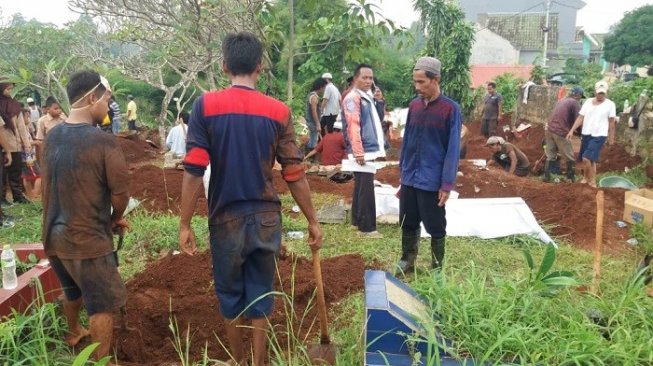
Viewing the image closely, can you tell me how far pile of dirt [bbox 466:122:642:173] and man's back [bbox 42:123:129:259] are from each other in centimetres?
951

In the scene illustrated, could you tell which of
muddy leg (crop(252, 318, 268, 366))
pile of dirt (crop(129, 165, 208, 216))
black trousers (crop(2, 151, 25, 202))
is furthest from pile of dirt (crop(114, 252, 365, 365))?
black trousers (crop(2, 151, 25, 202))

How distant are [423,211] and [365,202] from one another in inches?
53.7

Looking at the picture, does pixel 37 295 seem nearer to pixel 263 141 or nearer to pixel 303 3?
pixel 263 141

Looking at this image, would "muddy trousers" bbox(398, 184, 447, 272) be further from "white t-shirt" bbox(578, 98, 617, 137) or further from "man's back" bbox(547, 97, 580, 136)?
"man's back" bbox(547, 97, 580, 136)

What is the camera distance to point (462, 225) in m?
5.94

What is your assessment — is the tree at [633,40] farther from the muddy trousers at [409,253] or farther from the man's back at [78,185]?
the man's back at [78,185]

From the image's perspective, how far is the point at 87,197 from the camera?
2.82m

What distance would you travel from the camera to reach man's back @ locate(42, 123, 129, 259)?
275 centimetres

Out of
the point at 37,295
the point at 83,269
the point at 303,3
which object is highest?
the point at 303,3

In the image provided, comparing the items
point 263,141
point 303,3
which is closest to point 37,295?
point 263,141

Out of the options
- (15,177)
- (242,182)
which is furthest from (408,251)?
(15,177)

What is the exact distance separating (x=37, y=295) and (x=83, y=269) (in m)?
0.82

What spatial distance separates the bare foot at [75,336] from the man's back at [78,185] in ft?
2.09

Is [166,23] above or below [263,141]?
above
